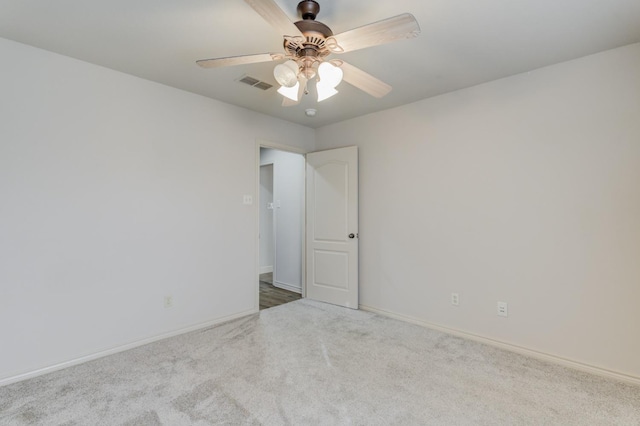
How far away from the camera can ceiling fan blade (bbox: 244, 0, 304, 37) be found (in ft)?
4.51

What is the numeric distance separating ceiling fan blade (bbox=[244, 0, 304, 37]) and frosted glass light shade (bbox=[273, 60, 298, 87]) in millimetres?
149

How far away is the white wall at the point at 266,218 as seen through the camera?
6.44m

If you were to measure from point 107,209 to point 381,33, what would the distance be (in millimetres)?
2555

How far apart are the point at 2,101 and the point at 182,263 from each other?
1.82 meters

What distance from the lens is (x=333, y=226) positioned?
13.7 ft

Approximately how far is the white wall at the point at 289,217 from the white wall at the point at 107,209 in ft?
4.13

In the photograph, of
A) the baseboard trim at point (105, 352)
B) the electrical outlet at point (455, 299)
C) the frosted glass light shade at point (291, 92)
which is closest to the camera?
the frosted glass light shade at point (291, 92)

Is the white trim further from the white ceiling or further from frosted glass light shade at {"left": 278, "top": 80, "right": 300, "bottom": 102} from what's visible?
frosted glass light shade at {"left": 278, "top": 80, "right": 300, "bottom": 102}

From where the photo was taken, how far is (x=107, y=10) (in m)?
1.94

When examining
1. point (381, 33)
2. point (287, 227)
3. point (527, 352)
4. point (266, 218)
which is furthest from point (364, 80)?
point (266, 218)

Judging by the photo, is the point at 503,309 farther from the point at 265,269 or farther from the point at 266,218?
the point at 266,218

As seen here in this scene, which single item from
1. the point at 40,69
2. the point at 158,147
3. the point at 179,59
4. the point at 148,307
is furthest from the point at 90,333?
the point at 179,59

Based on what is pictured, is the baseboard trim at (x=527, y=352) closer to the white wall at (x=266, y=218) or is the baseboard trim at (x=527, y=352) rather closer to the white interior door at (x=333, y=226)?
the white interior door at (x=333, y=226)

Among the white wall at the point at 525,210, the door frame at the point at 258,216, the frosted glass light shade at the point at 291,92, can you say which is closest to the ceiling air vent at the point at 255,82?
the door frame at the point at 258,216
